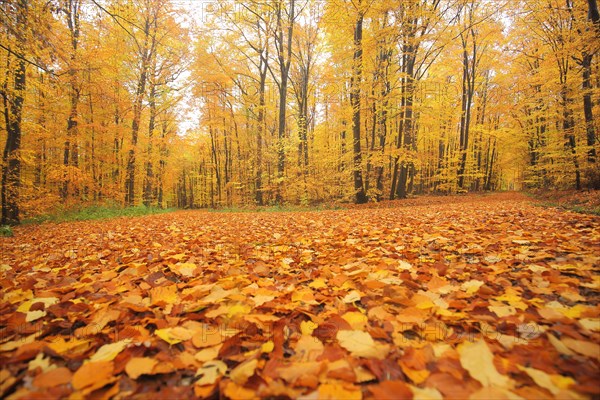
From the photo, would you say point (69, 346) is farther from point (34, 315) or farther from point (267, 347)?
point (267, 347)

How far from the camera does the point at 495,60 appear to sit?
664 inches

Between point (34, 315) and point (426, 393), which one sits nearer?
point (426, 393)

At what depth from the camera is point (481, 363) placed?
0.92 metres

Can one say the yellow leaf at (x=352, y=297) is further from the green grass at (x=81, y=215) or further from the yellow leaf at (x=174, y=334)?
the green grass at (x=81, y=215)

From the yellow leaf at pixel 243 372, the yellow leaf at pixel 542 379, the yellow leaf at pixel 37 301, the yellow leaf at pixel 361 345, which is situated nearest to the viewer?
the yellow leaf at pixel 542 379

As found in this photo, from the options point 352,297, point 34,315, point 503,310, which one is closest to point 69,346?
point 34,315

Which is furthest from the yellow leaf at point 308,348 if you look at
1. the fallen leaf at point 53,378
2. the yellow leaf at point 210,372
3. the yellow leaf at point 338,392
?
the fallen leaf at point 53,378

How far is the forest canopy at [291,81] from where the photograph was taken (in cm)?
725

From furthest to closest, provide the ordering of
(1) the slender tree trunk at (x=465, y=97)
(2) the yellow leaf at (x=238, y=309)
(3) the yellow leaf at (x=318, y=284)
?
(1) the slender tree trunk at (x=465, y=97) → (3) the yellow leaf at (x=318, y=284) → (2) the yellow leaf at (x=238, y=309)

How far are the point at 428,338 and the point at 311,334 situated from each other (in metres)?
0.53

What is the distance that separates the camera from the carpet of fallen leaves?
2.85 feet

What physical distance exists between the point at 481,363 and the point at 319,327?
659 mm

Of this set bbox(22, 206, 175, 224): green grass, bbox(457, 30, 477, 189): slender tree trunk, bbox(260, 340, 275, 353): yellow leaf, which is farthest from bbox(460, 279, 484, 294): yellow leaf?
bbox(457, 30, 477, 189): slender tree trunk

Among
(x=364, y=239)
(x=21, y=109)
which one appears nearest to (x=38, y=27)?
(x=21, y=109)
